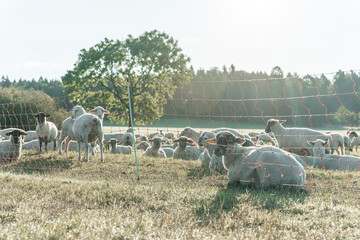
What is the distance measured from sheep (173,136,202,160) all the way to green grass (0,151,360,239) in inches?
199

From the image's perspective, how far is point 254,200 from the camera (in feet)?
16.9

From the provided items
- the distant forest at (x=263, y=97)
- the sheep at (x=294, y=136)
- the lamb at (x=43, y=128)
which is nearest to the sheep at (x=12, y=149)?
the lamb at (x=43, y=128)

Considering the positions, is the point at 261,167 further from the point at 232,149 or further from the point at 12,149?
the point at 12,149

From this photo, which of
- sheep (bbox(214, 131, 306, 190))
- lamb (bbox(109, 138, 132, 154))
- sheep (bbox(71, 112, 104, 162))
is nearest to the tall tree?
lamb (bbox(109, 138, 132, 154))

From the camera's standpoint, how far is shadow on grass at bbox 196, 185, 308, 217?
4.73 metres

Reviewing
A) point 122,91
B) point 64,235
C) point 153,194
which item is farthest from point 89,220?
point 122,91

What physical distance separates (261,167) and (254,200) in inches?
52.2

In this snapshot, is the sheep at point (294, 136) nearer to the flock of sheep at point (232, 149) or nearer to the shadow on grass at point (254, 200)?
the flock of sheep at point (232, 149)

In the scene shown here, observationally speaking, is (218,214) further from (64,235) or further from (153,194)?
(64,235)

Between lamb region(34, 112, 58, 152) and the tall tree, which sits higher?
the tall tree

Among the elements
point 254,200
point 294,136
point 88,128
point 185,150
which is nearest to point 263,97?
point 294,136

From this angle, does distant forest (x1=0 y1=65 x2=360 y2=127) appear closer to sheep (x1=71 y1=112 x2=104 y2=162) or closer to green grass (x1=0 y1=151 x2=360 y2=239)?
sheep (x1=71 y1=112 x2=104 y2=162)

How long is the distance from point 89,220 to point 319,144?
35.0 ft

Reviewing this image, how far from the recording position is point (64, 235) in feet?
11.4
